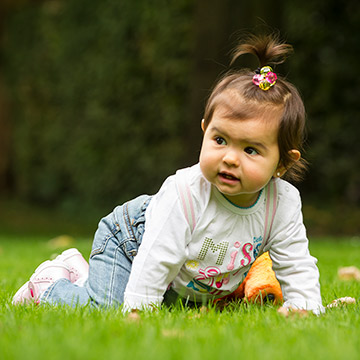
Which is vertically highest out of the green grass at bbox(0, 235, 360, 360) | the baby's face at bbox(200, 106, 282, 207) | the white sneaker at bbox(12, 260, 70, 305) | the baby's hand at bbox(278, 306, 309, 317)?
the baby's face at bbox(200, 106, 282, 207)

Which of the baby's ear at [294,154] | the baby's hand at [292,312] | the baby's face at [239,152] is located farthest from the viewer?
the baby's ear at [294,154]

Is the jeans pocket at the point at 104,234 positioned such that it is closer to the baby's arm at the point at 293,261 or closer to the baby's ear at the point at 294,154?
the baby's arm at the point at 293,261

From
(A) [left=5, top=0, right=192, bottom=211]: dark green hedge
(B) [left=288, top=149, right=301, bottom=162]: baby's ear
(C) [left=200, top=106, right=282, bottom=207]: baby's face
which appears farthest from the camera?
(A) [left=5, top=0, right=192, bottom=211]: dark green hedge

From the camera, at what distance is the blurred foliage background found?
26.2ft

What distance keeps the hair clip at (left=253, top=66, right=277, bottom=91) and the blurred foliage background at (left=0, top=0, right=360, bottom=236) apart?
2480 millimetres

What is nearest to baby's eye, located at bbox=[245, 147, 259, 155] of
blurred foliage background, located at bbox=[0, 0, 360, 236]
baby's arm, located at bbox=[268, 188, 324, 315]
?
baby's arm, located at bbox=[268, 188, 324, 315]

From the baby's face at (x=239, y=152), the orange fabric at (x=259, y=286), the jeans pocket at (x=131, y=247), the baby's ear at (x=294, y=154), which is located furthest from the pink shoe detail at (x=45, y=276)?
the baby's ear at (x=294, y=154)

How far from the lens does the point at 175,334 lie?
1894mm

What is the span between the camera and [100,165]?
12117 mm

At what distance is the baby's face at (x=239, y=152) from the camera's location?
2486 mm

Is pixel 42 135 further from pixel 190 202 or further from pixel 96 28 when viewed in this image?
pixel 190 202

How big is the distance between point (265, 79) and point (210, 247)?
756 mm

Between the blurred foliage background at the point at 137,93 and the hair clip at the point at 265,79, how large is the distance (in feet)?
8.14

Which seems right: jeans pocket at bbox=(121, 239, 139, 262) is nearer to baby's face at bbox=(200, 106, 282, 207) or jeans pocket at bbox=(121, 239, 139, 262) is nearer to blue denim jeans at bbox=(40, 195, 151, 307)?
blue denim jeans at bbox=(40, 195, 151, 307)
